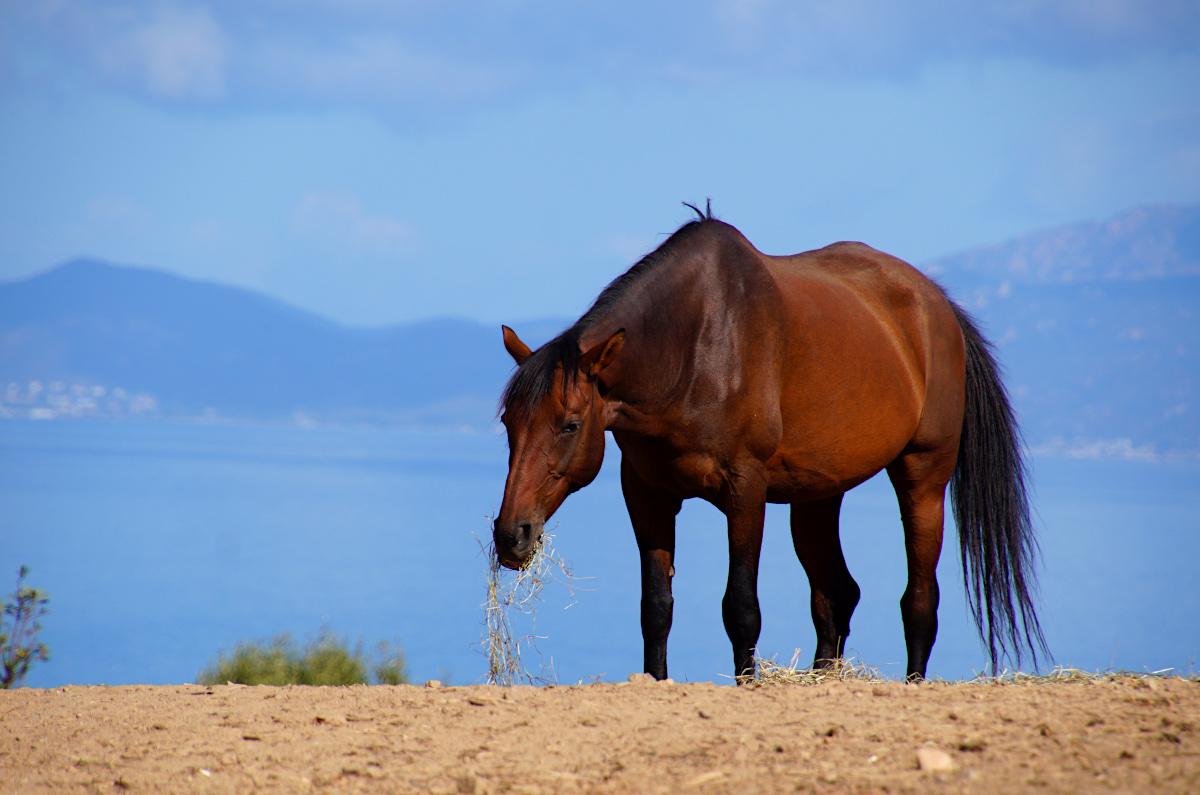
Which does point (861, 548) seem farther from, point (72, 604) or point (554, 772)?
point (554, 772)

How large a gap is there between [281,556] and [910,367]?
140 m

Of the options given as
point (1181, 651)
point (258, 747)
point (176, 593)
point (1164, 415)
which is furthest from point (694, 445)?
point (1164, 415)

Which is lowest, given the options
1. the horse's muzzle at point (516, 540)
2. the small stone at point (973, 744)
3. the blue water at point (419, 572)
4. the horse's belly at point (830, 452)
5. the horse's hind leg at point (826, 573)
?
the small stone at point (973, 744)

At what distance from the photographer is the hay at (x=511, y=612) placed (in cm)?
486

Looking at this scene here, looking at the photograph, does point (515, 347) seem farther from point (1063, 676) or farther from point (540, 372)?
point (1063, 676)

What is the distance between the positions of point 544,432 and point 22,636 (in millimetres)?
7932

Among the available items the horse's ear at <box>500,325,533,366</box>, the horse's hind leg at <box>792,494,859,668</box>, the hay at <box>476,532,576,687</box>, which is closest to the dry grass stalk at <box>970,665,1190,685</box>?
the horse's hind leg at <box>792,494,859,668</box>

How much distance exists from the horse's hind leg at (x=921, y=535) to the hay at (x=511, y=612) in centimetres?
244

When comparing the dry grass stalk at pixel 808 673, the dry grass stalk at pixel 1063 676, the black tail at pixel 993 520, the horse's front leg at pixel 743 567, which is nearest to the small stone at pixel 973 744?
the dry grass stalk at pixel 808 673

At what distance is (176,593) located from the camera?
345 ft

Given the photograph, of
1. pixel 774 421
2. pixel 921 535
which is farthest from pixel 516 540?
pixel 921 535

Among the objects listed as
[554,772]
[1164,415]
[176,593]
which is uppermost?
[1164,415]

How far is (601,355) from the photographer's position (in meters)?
4.54

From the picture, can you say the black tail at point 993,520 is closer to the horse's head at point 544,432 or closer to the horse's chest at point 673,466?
the horse's chest at point 673,466
